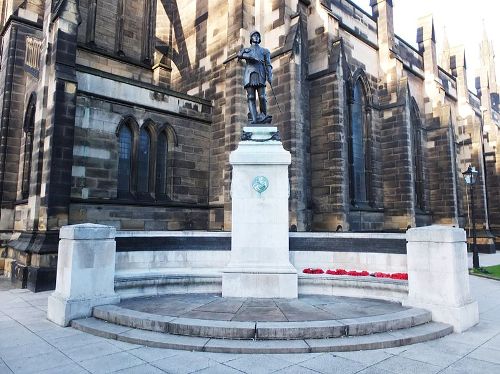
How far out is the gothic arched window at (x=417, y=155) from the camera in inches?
871

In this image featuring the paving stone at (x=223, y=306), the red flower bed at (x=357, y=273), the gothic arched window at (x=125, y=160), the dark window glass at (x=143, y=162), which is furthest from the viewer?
the dark window glass at (x=143, y=162)

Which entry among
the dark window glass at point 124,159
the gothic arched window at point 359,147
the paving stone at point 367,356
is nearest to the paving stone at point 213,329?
the paving stone at point 367,356

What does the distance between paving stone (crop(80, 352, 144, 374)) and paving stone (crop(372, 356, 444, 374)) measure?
2969mm

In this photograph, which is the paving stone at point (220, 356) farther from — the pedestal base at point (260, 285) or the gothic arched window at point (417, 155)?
the gothic arched window at point (417, 155)

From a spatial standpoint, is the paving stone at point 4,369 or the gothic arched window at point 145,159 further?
the gothic arched window at point 145,159

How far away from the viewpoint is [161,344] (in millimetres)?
4688

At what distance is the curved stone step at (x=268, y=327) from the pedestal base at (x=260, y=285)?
2.06 m

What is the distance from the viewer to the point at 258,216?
7578mm

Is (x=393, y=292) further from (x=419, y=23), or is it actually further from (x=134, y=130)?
(x=419, y=23)

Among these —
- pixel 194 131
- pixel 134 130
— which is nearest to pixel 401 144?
pixel 194 131

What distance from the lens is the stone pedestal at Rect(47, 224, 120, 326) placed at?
6008mm

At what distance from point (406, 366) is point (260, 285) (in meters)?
3.56

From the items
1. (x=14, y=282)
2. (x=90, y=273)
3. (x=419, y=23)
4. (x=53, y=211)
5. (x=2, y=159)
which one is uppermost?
(x=419, y=23)

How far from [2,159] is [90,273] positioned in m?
9.47
